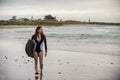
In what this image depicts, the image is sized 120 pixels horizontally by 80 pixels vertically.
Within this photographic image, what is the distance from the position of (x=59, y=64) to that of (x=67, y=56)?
149 mm

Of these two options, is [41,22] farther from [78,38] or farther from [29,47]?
[78,38]

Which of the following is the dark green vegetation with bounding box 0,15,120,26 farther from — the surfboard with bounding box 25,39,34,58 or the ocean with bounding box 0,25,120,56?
the surfboard with bounding box 25,39,34,58

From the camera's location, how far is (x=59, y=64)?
4770 millimetres

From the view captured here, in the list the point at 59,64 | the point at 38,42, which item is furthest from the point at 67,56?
the point at 38,42

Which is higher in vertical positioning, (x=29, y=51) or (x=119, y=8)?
(x=119, y=8)

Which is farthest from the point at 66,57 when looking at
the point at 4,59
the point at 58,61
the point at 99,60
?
the point at 4,59

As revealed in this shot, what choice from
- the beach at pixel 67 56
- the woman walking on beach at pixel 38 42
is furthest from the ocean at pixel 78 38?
the woman walking on beach at pixel 38 42

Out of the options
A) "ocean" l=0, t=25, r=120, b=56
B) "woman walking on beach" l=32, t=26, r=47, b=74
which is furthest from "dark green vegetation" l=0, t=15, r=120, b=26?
"woman walking on beach" l=32, t=26, r=47, b=74

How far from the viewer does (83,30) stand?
493 cm

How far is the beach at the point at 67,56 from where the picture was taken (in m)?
4.71

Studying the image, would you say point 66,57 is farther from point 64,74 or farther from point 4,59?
point 4,59

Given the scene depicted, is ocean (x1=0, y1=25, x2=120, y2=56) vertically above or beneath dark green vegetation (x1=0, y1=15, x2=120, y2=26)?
beneath

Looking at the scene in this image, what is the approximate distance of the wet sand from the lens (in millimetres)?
4707

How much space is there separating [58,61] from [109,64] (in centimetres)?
65
